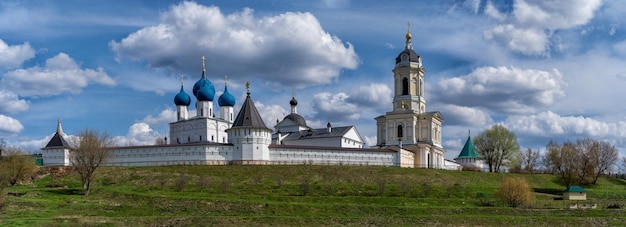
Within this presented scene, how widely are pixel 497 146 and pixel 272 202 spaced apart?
46.1m

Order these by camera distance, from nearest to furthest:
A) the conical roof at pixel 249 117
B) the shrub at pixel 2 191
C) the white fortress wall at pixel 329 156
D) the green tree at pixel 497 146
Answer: the shrub at pixel 2 191 → the conical roof at pixel 249 117 → the white fortress wall at pixel 329 156 → the green tree at pixel 497 146

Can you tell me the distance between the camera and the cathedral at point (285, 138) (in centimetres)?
5881

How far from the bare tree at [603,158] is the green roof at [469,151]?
682 inches

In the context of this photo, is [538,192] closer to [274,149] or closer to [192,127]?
[274,149]

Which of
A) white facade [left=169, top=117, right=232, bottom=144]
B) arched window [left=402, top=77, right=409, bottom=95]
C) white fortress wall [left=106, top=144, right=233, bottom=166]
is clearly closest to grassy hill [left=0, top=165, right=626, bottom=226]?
white fortress wall [left=106, top=144, right=233, bottom=166]

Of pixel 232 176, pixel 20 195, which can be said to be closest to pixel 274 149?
pixel 232 176

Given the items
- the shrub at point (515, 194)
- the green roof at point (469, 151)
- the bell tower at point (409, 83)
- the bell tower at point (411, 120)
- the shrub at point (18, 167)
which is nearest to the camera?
the shrub at point (515, 194)

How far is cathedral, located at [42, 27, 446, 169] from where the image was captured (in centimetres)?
5881

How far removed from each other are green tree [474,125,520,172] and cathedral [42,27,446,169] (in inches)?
235

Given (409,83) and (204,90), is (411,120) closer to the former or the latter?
(409,83)

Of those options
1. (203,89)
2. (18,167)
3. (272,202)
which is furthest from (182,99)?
(272,202)

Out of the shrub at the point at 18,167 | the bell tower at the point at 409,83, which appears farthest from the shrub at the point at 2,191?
the bell tower at the point at 409,83

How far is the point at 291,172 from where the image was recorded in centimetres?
5409

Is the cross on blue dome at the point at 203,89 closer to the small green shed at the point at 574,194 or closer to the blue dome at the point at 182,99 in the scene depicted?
the blue dome at the point at 182,99
